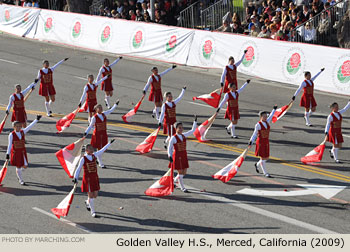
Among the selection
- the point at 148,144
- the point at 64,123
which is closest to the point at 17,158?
the point at 148,144

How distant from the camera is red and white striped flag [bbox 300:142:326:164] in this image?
17.0m

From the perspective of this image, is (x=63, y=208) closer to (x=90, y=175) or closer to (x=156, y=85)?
(x=90, y=175)

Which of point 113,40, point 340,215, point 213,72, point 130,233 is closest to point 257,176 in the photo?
point 340,215

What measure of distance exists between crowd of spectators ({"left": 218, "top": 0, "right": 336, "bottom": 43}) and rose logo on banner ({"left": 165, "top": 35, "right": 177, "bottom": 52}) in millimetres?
2877

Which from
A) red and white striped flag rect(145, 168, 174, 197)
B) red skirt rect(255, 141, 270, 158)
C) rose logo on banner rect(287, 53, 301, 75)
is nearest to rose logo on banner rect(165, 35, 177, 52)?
rose logo on banner rect(287, 53, 301, 75)

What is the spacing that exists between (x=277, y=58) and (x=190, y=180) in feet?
36.3

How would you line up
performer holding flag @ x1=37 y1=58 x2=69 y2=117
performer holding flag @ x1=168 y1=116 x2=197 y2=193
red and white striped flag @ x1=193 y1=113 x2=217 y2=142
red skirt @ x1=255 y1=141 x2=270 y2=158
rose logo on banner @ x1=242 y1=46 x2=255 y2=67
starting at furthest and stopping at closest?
1. rose logo on banner @ x1=242 y1=46 x2=255 y2=67
2. performer holding flag @ x1=37 y1=58 x2=69 y2=117
3. red and white striped flag @ x1=193 y1=113 x2=217 y2=142
4. red skirt @ x1=255 y1=141 x2=270 y2=158
5. performer holding flag @ x1=168 y1=116 x2=197 y2=193

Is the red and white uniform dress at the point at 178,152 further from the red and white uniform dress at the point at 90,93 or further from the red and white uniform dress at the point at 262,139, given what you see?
the red and white uniform dress at the point at 90,93

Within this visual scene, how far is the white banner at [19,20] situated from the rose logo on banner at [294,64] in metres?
17.2

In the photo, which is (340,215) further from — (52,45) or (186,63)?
(52,45)

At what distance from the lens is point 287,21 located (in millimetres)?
28281

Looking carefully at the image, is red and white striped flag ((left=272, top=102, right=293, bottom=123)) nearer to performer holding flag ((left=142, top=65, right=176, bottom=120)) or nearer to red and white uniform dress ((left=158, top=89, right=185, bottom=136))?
red and white uniform dress ((left=158, top=89, right=185, bottom=136))

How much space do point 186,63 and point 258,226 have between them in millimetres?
16720

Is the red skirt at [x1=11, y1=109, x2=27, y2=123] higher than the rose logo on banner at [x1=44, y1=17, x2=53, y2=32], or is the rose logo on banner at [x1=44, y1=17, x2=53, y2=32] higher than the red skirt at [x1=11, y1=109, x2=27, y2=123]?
the rose logo on banner at [x1=44, y1=17, x2=53, y2=32]
